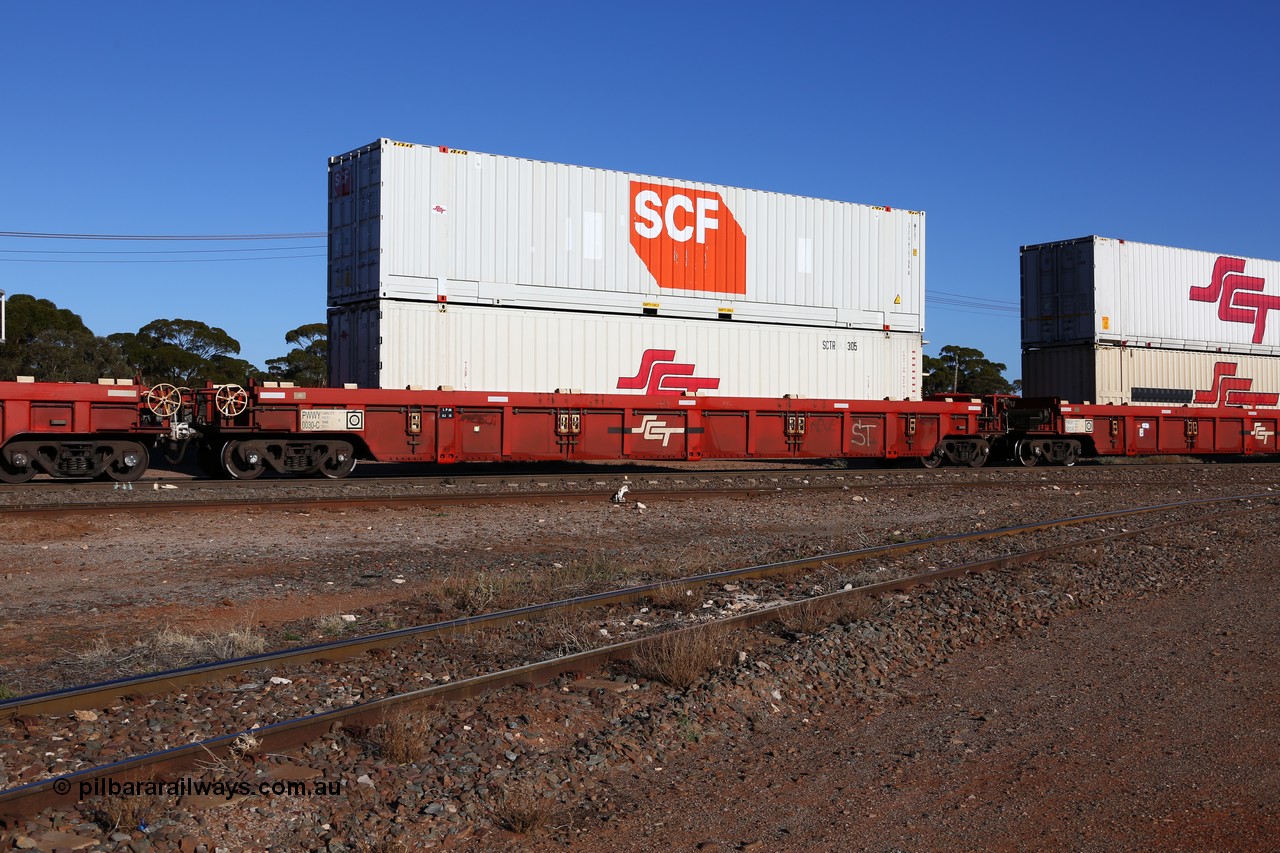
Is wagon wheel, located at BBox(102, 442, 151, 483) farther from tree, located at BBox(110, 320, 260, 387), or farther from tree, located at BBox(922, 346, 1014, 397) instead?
tree, located at BBox(922, 346, 1014, 397)

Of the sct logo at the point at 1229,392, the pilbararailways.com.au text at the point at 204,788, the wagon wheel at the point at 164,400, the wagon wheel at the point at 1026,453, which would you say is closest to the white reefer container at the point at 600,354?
the wagon wheel at the point at 164,400

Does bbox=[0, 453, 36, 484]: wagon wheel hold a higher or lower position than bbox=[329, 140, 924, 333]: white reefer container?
lower

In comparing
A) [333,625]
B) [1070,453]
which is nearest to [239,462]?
[333,625]

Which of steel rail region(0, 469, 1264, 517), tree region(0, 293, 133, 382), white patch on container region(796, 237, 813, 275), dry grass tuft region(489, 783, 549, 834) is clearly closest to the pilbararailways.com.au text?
dry grass tuft region(489, 783, 549, 834)

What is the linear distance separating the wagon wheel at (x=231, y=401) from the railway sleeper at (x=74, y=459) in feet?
4.54

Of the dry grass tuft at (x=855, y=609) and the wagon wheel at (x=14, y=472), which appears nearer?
the dry grass tuft at (x=855, y=609)

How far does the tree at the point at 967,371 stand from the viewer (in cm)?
6819

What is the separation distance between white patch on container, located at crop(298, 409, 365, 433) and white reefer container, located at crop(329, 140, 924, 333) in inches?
78.2

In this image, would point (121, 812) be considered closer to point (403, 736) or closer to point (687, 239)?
point (403, 736)

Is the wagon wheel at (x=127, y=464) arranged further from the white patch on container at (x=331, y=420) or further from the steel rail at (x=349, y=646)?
the steel rail at (x=349, y=646)

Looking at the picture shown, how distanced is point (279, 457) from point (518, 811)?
1327 centimetres

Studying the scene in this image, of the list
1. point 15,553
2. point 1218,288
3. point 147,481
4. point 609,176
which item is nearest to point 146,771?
point 15,553

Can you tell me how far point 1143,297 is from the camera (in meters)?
24.8

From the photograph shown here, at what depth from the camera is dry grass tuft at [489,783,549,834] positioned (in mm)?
4043
